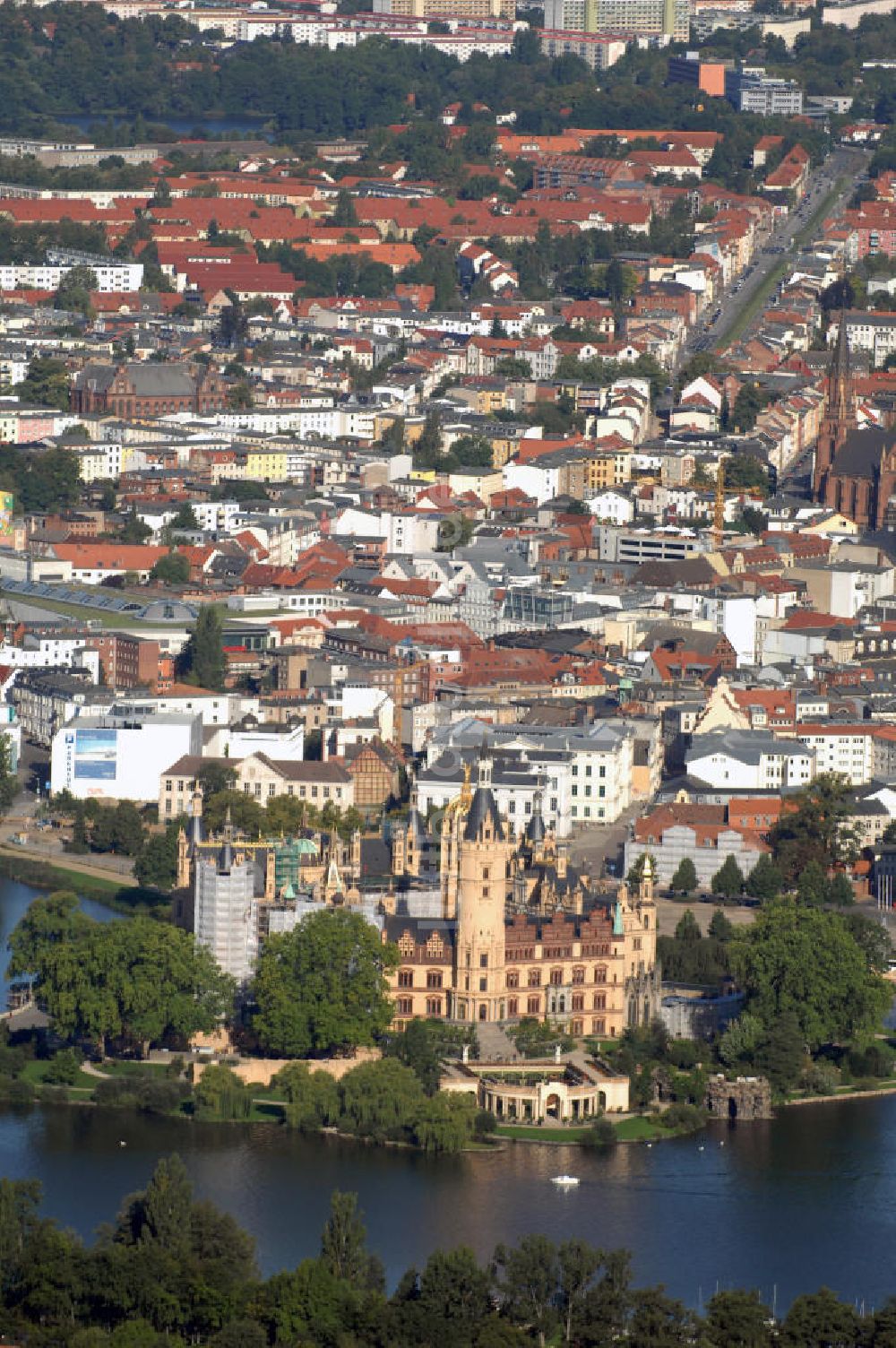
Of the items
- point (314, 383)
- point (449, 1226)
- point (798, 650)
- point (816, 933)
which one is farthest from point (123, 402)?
point (449, 1226)

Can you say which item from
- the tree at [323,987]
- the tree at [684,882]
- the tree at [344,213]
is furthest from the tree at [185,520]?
the tree at [344,213]

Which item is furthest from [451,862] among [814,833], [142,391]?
Answer: [142,391]

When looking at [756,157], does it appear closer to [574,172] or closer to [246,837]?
[574,172]

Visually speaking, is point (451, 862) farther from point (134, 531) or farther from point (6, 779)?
point (134, 531)

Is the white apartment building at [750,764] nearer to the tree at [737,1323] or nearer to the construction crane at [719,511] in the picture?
the construction crane at [719,511]

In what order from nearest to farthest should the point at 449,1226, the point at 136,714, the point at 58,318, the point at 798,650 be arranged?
1. the point at 449,1226
2. the point at 136,714
3. the point at 798,650
4. the point at 58,318

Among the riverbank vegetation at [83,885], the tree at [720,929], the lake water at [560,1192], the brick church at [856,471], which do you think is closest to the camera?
the lake water at [560,1192]

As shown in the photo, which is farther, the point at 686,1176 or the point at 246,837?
the point at 246,837

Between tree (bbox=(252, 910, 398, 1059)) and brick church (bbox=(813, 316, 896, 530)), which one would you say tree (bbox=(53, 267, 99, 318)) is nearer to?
brick church (bbox=(813, 316, 896, 530))
